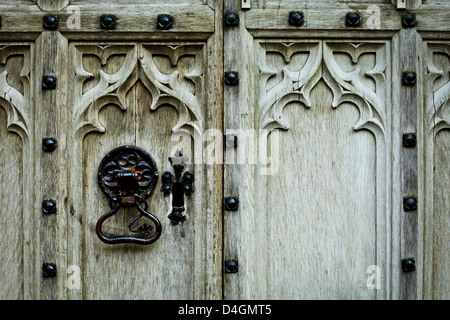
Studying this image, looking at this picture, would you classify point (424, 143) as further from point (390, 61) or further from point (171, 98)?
point (171, 98)

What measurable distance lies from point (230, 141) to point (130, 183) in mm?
323

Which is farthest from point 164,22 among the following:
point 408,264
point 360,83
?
point 408,264

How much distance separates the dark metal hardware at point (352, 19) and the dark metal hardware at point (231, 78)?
1.21ft

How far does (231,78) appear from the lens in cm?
113

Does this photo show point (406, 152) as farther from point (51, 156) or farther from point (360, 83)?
point (51, 156)

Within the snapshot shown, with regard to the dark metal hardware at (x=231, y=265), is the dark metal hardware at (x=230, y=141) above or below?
above

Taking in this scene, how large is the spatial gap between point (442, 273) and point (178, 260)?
82cm

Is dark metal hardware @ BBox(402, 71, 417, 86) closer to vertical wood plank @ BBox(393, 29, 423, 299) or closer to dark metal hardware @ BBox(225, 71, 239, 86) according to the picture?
vertical wood plank @ BBox(393, 29, 423, 299)

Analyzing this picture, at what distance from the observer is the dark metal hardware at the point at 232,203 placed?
113 centimetres

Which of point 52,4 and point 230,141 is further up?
point 52,4

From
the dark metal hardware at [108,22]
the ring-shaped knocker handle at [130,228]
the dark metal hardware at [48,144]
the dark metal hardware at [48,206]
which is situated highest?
the dark metal hardware at [108,22]

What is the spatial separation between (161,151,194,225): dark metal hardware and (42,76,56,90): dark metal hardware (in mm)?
409

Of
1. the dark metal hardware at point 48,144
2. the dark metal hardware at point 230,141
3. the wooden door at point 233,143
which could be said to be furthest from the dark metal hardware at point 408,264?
the dark metal hardware at point 48,144

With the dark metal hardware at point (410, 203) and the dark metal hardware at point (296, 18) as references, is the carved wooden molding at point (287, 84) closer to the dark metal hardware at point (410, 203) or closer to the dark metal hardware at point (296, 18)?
the dark metal hardware at point (296, 18)
